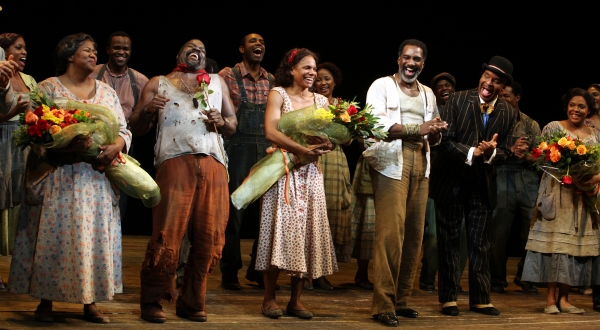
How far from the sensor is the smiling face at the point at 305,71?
591 centimetres

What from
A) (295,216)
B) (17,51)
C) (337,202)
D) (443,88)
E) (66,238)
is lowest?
(66,238)

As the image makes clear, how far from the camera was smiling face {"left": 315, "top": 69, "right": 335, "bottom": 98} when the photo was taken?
7618 millimetres

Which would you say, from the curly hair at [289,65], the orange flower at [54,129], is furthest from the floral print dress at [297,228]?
the orange flower at [54,129]

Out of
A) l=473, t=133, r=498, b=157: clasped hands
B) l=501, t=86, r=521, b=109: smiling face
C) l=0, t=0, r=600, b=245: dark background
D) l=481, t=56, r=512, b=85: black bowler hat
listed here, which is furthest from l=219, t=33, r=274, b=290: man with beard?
l=501, t=86, r=521, b=109: smiling face

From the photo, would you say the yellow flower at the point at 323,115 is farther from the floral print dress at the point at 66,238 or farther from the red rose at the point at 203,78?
the floral print dress at the point at 66,238

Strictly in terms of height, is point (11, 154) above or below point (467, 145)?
below

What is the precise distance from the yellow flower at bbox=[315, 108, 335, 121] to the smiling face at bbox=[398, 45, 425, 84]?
27.5 inches

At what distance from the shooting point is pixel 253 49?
285 inches

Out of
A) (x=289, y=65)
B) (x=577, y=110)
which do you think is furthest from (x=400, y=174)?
(x=577, y=110)

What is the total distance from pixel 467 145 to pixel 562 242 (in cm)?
121

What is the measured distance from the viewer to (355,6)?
1025cm

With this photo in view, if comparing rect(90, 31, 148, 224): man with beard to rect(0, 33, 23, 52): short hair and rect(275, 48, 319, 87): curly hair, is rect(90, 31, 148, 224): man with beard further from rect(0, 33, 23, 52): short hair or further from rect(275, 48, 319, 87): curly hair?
rect(275, 48, 319, 87): curly hair

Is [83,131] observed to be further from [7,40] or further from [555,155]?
[555,155]

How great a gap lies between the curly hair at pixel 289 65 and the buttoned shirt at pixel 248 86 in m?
1.08
